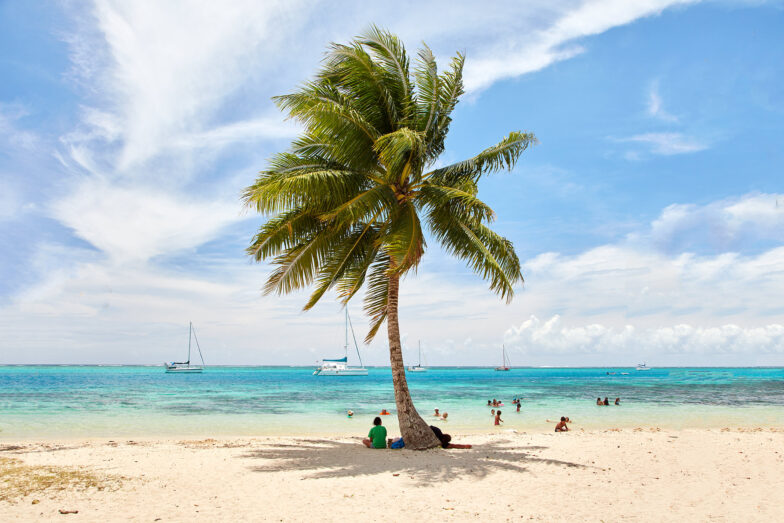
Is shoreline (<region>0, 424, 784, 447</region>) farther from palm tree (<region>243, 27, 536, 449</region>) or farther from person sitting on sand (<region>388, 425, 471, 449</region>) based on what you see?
palm tree (<region>243, 27, 536, 449</region>)

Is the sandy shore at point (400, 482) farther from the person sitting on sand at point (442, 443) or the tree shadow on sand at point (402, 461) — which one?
the person sitting on sand at point (442, 443)

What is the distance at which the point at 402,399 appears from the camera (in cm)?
1185

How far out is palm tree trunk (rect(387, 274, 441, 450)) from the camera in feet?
38.8

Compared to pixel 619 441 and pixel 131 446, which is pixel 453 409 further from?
pixel 131 446

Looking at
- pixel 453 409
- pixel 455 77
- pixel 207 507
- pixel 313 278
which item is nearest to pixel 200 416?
→ pixel 453 409

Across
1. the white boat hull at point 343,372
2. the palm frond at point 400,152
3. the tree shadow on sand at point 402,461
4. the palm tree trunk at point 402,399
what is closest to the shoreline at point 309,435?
the tree shadow on sand at point 402,461

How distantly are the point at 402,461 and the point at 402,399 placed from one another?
1771 millimetres

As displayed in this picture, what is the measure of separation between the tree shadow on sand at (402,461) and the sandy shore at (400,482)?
3 cm

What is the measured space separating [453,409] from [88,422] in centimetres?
1957

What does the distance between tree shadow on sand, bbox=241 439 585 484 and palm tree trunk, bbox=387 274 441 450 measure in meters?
0.30

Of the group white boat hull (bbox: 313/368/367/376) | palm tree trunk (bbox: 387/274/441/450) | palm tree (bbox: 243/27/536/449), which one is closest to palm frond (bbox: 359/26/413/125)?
palm tree (bbox: 243/27/536/449)

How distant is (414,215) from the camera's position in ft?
36.2

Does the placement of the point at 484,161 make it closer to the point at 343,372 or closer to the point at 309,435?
the point at 309,435

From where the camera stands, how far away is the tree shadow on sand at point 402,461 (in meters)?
9.25
